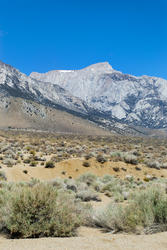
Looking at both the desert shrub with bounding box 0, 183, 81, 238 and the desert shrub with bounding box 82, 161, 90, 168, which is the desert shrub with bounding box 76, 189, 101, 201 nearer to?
the desert shrub with bounding box 0, 183, 81, 238

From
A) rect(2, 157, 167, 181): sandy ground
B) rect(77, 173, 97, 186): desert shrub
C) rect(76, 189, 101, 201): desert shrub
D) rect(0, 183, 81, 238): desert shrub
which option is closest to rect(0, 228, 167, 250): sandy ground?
rect(0, 183, 81, 238): desert shrub

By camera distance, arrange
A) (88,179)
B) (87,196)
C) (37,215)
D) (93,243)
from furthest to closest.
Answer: (88,179)
(87,196)
(37,215)
(93,243)

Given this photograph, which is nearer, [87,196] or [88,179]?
[87,196]

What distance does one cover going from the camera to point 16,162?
26750mm

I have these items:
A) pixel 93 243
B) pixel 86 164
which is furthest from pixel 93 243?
pixel 86 164

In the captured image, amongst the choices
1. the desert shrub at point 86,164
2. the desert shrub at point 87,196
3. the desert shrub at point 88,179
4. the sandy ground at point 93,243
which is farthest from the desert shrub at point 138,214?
the desert shrub at point 86,164

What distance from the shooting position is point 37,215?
6133 millimetres

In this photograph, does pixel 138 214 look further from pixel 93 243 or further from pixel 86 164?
pixel 86 164

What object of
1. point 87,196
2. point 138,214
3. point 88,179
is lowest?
point 88,179

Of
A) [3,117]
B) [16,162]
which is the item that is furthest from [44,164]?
[3,117]

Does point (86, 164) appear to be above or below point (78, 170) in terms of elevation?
above

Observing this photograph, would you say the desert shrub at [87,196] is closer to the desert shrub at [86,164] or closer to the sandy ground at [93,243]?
the sandy ground at [93,243]

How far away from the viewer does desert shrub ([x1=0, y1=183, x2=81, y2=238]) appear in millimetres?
6008

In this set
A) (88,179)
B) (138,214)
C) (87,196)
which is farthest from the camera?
(88,179)
